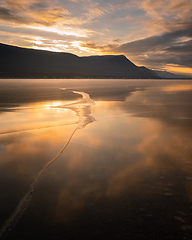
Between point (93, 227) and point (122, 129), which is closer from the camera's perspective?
point (93, 227)

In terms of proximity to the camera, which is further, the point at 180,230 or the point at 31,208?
the point at 31,208

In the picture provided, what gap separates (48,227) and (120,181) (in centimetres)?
195

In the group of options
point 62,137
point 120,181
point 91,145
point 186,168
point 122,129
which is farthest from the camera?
point 122,129

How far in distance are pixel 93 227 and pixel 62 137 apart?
193 inches

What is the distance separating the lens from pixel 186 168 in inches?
196

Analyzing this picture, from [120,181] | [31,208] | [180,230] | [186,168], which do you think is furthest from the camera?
[186,168]

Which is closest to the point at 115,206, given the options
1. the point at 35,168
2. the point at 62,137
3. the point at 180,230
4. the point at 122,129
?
the point at 180,230

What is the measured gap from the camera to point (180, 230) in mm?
2961

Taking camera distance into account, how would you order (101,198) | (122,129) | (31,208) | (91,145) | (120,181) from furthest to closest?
(122,129), (91,145), (120,181), (101,198), (31,208)

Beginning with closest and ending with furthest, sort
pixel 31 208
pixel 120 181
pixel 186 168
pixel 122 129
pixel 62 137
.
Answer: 1. pixel 31 208
2. pixel 120 181
3. pixel 186 168
4. pixel 62 137
5. pixel 122 129

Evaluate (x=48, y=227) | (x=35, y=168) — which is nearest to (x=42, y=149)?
(x=35, y=168)

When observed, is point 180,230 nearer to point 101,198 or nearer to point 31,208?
point 101,198

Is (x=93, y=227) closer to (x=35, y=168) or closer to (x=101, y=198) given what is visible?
(x=101, y=198)

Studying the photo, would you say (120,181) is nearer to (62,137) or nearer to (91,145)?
(91,145)
